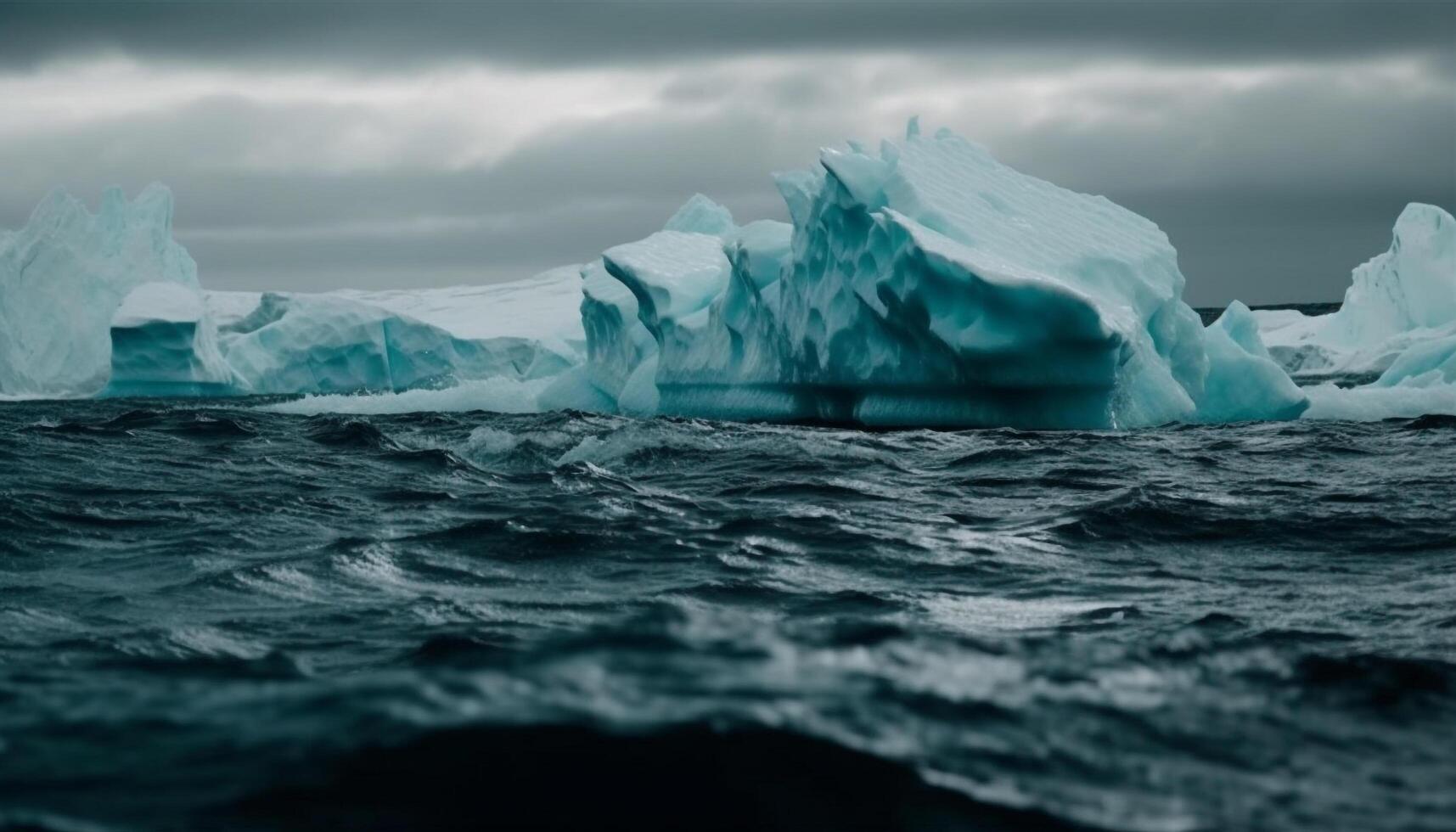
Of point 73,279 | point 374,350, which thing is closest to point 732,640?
point 374,350

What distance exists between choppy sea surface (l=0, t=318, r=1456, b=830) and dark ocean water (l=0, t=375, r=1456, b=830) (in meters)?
0.01

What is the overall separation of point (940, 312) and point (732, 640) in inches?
526

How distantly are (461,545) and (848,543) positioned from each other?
6.42 ft

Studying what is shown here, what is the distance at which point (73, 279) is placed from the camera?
36.1 m

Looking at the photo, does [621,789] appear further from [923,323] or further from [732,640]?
[923,323]

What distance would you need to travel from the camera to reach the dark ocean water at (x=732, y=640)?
2469 mm

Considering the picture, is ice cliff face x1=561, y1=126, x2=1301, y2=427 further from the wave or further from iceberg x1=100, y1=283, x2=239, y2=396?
iceberg x1=100, y1=283, x2=239, y2=396

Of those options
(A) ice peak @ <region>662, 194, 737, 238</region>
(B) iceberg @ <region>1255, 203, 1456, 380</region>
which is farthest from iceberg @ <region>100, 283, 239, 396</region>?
(B) iceberg @ <region>1255, 203, 1456, 380</region>

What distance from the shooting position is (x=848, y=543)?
7.49 meters

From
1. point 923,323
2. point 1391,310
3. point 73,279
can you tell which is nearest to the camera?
point 923,323

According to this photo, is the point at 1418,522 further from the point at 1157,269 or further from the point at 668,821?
the point at 1157,269

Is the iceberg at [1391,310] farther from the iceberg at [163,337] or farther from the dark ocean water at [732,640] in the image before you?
the dark ocean water at [732,640]

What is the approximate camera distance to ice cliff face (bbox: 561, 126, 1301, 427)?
51.5 feet

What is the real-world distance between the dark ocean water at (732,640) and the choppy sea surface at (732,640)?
1 cm
